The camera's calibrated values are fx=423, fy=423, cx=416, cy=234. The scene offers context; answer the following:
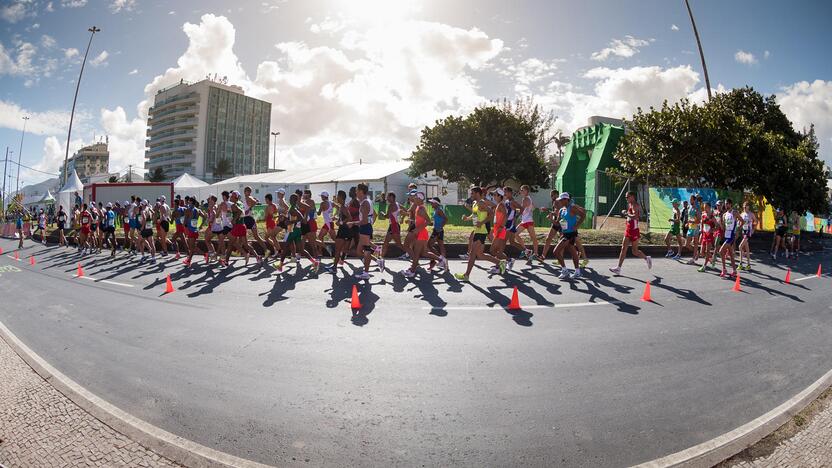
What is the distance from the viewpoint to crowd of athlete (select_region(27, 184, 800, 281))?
910cm

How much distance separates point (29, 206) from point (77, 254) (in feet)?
165

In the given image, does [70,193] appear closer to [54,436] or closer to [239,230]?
[239,230]

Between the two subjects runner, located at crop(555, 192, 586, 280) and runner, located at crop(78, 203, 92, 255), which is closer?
runner, located at crop(555, 192, 586, 280)

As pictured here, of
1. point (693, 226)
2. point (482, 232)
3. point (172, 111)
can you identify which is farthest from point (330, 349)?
point (172, 111)

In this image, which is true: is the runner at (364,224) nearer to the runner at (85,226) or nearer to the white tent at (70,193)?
the runner at (85,226)

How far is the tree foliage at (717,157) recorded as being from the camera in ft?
59.8

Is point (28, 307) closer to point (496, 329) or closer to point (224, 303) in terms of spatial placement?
point (224, 303)

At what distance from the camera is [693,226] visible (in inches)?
515

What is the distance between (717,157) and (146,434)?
22213 millimetres

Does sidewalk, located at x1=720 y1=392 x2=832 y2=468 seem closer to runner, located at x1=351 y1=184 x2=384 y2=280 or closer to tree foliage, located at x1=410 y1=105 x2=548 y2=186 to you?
runner, located at x1=351 y1=184 x2=384 y2=280

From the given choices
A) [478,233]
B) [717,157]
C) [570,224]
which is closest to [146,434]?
[478,233]

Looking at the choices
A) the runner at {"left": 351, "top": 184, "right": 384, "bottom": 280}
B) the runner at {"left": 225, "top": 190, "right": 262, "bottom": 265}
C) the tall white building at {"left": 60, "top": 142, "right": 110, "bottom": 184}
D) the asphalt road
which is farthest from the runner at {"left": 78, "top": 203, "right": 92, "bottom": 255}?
the tall white building at {"left": 60, "top": 142, "right": 110, "bottom": 184}

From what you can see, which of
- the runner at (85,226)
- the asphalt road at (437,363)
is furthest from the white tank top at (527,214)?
the runner at (85,226)

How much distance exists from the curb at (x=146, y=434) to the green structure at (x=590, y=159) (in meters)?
31.8
